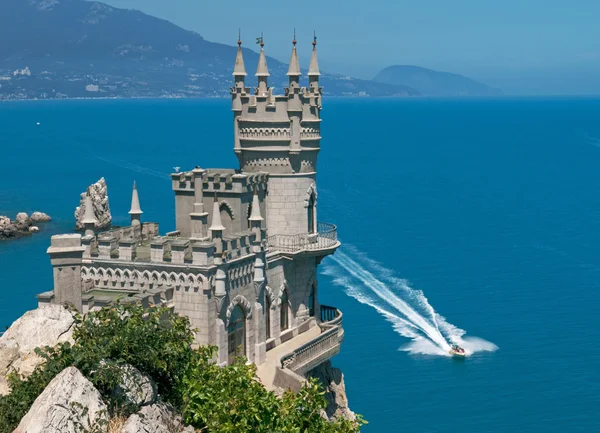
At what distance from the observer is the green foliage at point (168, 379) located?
910 inches

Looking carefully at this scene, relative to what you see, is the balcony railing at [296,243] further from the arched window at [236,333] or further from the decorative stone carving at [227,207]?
the arched window at [236,333]

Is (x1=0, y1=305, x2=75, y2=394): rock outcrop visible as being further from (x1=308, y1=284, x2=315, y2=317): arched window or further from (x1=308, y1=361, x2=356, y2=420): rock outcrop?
(x1=308, y1=284, x2=315, y2=317): arched window

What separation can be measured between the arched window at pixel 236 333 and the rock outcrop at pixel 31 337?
787cm

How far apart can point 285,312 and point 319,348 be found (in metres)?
2.02

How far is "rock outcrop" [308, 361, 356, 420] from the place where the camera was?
1569 inches

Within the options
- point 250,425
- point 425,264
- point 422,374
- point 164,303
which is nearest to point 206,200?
point 164,303

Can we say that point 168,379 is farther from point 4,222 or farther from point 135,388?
point 4,222

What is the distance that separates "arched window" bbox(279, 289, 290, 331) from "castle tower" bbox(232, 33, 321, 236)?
97.3 inches

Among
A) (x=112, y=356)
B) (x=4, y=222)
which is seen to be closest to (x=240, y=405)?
(x=112, y=356)

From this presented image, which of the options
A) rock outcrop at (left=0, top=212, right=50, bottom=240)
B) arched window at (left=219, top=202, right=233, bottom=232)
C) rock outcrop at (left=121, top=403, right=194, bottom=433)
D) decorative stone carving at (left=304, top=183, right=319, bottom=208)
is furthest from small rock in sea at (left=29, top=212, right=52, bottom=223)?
rock outcrop at (left=121, top=403, right=194, bottom=433)

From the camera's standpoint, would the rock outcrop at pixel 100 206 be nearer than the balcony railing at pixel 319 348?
No

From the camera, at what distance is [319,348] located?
3838cm

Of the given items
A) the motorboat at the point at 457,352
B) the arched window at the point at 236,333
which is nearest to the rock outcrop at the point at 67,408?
the arched window at the point at 236,333

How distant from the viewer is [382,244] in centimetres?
9488
